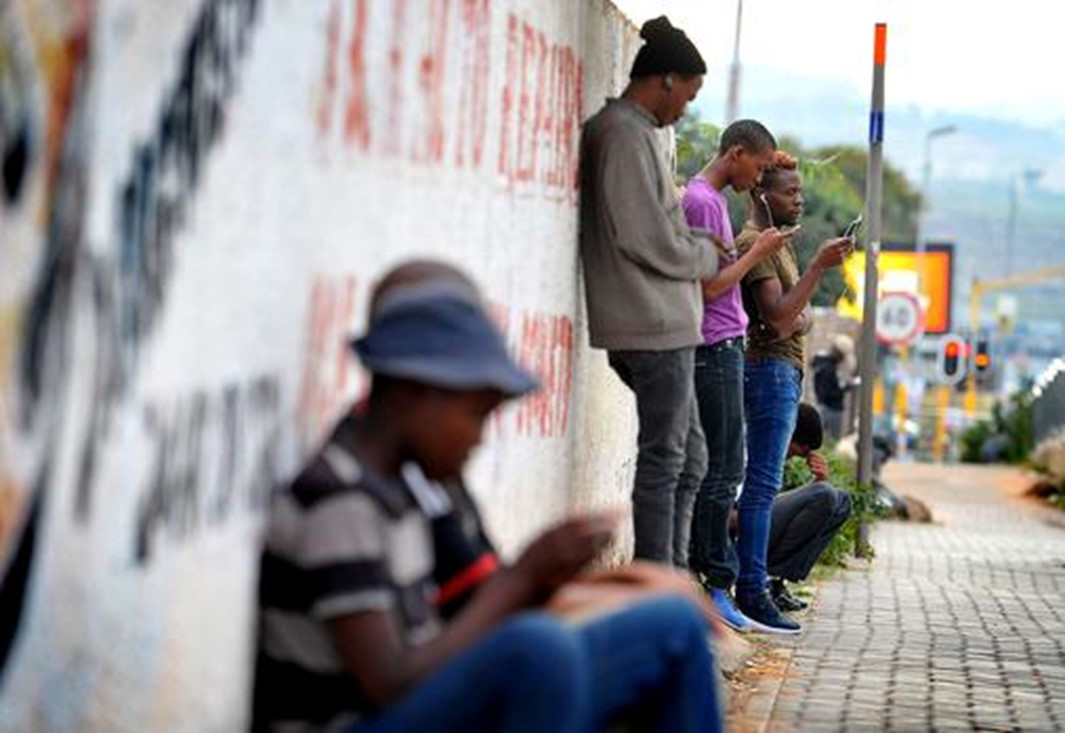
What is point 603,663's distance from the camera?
5090 mm

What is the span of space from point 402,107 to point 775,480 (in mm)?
4858

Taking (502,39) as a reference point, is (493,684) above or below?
below

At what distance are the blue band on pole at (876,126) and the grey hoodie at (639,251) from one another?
793cm

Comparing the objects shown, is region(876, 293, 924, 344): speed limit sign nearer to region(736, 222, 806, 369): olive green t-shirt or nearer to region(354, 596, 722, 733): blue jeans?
region(736, 222, 806, 369): olive green t-shirt

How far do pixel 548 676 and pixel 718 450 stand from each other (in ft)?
18.4

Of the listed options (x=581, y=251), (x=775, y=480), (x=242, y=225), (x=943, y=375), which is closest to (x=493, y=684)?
(x=242, y=225)

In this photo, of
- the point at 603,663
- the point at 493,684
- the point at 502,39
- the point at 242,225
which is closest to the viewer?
the point at 493,684

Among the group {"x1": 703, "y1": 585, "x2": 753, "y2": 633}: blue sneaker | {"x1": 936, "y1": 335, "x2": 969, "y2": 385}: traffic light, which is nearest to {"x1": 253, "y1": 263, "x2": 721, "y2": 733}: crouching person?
{"x1": 703, "y1": 585, "x2": 753, "y2": 633}: blue sneaker

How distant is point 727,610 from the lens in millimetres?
11180

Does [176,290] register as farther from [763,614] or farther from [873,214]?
[873,214]

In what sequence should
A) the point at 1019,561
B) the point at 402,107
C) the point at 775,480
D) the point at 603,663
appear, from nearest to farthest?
the point at 603,663, the point at 402,107, the point at 775,480, the point at 1019,561

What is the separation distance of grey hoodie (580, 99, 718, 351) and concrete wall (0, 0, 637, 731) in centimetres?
168

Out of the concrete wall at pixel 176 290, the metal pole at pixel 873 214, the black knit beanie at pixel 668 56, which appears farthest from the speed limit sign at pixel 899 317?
the concrete wall at pixel 176 290

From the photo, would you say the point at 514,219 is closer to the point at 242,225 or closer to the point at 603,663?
the point at 242,225
